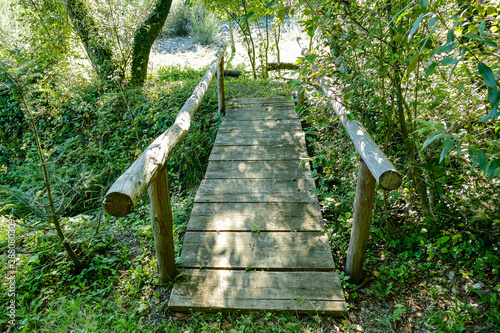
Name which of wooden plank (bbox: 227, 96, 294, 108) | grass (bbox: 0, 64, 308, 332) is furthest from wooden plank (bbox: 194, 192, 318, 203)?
wooden plank (bbox: 227, 96, 294, 108)

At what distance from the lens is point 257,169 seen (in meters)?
4.18

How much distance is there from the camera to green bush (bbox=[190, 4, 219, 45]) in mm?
15555

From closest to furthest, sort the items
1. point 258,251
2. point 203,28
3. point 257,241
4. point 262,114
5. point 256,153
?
point 258,251 → point 257,241 → point 256,153 → point 262,114 → point 203,28

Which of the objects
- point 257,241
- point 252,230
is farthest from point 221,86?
point 257,241

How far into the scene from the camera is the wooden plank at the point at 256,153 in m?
4.42

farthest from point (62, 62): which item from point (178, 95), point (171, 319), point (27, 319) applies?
point (171, 319)

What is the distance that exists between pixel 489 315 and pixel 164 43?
53.6ft

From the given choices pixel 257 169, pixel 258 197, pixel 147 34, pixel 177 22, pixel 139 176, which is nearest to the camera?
pixel 139 176

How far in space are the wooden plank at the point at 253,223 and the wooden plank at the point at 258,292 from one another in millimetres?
553

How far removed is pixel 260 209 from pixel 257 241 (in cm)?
50

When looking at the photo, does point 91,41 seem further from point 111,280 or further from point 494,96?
point 494,96

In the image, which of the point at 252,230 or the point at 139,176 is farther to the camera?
the point at 252,230

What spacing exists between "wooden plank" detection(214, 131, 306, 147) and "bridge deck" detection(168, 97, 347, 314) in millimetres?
35

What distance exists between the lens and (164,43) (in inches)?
615
